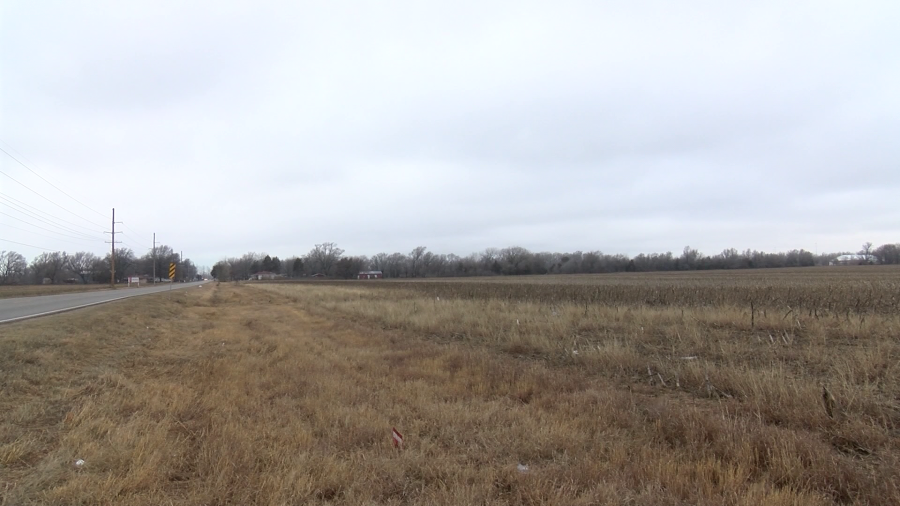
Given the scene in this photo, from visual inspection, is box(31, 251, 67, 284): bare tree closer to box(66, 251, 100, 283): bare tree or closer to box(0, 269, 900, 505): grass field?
box(66, 251, 100, 283): bare tree

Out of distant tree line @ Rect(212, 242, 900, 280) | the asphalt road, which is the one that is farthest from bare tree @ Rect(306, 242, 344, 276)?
the asphalt road

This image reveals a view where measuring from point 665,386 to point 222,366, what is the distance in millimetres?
Answer: 9151

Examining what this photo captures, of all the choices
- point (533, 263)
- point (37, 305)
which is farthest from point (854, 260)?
point (37, 305)

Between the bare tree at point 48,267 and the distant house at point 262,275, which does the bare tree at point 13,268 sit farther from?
the distant house at point 262,275

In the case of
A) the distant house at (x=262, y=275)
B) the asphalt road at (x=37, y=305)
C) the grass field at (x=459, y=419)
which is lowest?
the grass field at (x=459, y=419)

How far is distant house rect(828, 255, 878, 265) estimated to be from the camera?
4414 inches

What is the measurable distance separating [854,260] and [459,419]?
526 ft

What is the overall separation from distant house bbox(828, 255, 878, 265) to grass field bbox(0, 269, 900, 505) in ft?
451

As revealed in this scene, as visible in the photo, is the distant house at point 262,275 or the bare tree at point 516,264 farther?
the distant house at point 262,275

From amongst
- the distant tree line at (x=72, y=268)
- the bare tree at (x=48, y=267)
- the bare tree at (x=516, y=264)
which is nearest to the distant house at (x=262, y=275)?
the distant tree line at (x=72, y=268)

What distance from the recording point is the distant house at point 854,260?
112 metres

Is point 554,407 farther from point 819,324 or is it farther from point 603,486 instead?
point 819,324

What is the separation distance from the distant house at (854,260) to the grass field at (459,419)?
137m

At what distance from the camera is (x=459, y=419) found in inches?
241
